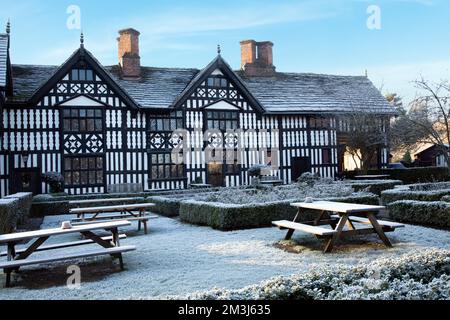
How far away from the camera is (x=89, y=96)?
21.6 metres

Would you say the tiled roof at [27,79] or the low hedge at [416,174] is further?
the low hedge at [416,174]

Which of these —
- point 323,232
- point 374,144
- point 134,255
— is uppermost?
point 374,144

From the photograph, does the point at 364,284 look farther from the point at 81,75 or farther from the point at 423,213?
the point at 81,75

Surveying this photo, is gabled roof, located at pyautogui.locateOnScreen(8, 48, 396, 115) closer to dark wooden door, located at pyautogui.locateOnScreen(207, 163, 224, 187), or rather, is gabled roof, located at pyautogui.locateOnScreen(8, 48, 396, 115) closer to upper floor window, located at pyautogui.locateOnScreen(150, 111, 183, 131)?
upper floor window, located at pyautogui.locateOnScreen(150, 111, 183, 131)

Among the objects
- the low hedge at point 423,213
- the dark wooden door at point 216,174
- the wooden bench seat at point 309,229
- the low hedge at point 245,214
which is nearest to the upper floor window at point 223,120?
the dark wooden door at point 216,174

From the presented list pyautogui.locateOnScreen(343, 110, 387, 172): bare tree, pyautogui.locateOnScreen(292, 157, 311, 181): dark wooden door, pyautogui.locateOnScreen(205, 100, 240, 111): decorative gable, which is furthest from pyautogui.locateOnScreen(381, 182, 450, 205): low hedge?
pyautogui.locateOnScreen(343, 110, 387, 172): bare tree

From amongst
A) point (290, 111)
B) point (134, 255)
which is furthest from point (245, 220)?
point (290, 111)

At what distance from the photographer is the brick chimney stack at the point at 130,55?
2489 cm

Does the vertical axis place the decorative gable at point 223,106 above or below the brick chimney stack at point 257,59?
below

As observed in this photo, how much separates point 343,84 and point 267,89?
250 inches

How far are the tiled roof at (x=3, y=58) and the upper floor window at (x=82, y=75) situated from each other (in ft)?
11.3

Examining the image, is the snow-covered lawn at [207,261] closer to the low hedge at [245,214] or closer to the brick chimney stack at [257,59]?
the low hedge at [245,214]
